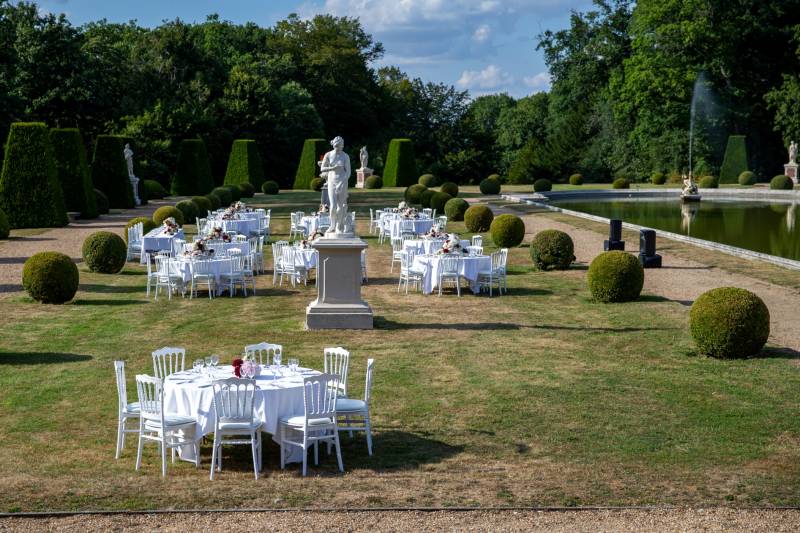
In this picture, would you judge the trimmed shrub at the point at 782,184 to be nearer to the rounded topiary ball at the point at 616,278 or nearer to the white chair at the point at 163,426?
the rounded topiary ball at the point at 616,278

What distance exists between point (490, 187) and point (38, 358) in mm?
36991

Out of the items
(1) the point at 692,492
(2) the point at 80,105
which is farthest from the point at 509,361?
(2) the point at 80,105

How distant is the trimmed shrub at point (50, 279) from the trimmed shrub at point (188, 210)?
48.5 ft

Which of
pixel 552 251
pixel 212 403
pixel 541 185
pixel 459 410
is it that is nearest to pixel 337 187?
pixel 459 410

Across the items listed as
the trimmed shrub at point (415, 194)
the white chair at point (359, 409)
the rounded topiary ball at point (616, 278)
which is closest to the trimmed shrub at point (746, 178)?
the trimmed shrub at point (415, 194)

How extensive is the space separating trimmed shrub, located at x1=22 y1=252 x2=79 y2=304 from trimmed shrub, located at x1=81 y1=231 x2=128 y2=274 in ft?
11.6

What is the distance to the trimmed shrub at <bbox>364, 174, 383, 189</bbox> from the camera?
180 feet

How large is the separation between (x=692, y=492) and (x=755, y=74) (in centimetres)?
5789

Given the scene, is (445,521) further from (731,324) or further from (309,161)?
(309,161)

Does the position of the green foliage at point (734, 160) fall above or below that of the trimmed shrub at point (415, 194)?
above

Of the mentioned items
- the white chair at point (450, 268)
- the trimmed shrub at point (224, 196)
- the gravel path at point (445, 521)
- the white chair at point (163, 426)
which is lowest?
the gravel path at point (445, 521)

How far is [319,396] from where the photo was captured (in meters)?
8.92

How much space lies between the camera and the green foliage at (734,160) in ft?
192

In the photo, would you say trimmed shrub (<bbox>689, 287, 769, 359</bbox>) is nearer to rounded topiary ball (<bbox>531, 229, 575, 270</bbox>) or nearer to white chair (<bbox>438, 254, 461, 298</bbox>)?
white chair (<bbox>438, 254, 461, 298</bbox>)
